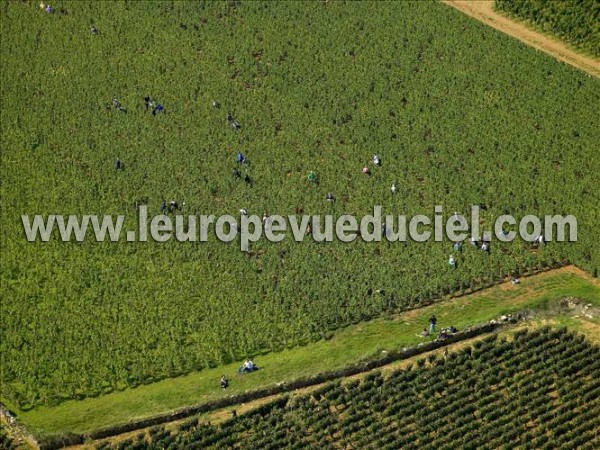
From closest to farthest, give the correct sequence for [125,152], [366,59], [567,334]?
[567,334], [125,152], [366,59]

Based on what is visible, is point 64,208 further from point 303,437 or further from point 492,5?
point 492,5

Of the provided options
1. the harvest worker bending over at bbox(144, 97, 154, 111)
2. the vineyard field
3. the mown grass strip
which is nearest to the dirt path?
the mown grass strip

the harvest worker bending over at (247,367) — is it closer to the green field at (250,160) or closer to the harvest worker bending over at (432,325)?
the green field at (250,160)

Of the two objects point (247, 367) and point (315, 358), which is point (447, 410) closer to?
point (315, 358)

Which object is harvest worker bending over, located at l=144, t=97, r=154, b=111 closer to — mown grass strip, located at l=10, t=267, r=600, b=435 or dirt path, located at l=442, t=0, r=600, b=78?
dirt path, located at l=442, t=0, r=600, b=78

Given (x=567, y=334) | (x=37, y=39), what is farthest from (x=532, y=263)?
(x=37, y=39)

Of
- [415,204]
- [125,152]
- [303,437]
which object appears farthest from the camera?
[125,152]
